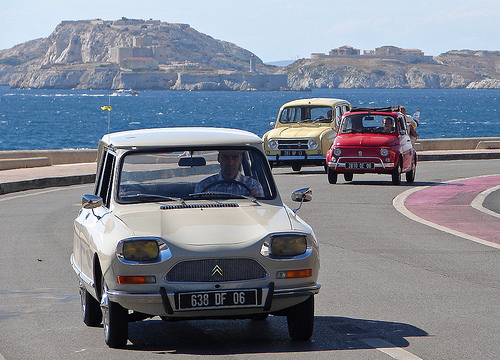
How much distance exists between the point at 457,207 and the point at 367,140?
5.53 meters

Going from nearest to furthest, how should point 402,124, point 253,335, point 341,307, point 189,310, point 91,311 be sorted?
point 189,310 → point 253,335 → point 91,311 → point 341,307 → point 402,124

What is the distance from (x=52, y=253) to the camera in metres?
12.4

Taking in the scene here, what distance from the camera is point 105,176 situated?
8148 mm

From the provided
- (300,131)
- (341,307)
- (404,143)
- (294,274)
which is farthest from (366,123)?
(294,274)

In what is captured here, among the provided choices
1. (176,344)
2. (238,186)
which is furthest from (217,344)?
(238,186)

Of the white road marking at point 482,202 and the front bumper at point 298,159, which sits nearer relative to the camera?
the white road marking at point 482,202

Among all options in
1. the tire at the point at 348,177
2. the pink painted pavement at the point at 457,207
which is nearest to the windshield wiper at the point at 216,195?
the pink painted pavement at the point at 457,207

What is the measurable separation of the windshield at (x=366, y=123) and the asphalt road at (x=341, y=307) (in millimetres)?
8092

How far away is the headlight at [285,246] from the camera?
6746 mm

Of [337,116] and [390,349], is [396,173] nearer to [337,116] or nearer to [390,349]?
[337,116]

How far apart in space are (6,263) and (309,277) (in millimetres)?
5811

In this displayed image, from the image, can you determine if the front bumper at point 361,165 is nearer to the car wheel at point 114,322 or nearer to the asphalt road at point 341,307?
the asphalt road at point 341,307

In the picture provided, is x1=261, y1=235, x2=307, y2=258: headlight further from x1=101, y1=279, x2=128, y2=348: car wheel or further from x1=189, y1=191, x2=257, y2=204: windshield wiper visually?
x1=101, y1=279, x2=128, y2=348: car wheel

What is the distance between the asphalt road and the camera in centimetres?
695
